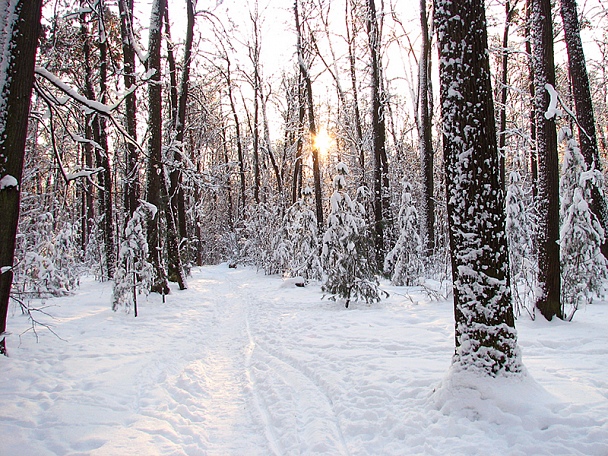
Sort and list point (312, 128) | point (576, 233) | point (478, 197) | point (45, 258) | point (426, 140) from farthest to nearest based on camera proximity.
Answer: point (312, 128), point (426, 140), point (45, 258), point (576, 233), point (478, 197)

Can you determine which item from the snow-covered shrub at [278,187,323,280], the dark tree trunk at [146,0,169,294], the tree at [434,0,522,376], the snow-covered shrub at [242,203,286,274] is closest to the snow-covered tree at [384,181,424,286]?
the snow-covered shrub at [278,187,323,280]

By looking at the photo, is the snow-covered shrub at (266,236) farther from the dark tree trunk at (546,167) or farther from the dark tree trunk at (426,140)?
the dark tree trunk at (546,167)

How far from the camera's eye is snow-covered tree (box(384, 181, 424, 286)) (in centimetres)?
1087

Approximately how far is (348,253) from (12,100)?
646cm

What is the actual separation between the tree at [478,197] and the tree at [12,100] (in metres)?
3.91

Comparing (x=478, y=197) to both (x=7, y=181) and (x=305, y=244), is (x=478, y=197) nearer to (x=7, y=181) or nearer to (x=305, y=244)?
(x=7, y=181)

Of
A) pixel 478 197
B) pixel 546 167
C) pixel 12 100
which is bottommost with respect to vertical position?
pixel 478 197

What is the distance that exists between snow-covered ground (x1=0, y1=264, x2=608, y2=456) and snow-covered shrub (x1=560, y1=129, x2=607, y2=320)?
0.55 m

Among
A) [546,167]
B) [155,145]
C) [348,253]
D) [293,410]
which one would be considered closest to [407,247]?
[348,253]

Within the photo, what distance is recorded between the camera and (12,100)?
11.7 feet

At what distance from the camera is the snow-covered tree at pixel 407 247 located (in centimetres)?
1087

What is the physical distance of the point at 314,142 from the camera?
49.7 ft

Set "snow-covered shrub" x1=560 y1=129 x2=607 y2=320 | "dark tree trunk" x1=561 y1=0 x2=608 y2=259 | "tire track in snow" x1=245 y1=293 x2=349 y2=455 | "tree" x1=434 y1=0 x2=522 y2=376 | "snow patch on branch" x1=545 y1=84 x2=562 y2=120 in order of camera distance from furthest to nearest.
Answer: "dark tree trunk" x1=561 y1=0 x2=608 y2=259 → "snow-covered shrub" x1=560 y1=129 x2=607 y2=320 → "snow patch on branch" x1=545 y1=84 x2=562 y2=120 → "tree" x1=434 y1=0 x2=522 y2=376 → "tire track in snow" x1=245 y1=293 x2=349 y2=455

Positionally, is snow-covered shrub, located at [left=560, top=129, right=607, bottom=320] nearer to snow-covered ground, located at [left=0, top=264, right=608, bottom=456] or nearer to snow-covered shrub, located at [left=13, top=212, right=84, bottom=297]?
snow-covered ground, located at [left=0, top=264, right=608, bottom=456]
